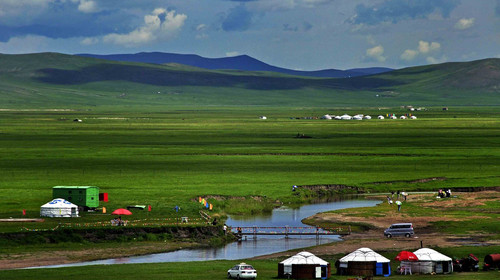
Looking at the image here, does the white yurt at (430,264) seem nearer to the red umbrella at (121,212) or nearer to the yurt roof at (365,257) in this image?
the yurt roof at (365,257)

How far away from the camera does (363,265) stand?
66.4 metres

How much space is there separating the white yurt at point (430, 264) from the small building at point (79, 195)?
135ft

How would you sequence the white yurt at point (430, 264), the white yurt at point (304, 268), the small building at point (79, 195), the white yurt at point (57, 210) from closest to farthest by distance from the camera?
the white yurt at point (304, 268) < the white yurt at point (430, 264) < the white yurt at point (57, 210) < the small building at point (79, 195)

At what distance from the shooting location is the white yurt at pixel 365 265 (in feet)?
217

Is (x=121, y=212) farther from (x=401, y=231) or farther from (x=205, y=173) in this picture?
(x=205, y=173)

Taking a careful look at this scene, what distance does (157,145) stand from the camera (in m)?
200

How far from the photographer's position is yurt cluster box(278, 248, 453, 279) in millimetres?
64938

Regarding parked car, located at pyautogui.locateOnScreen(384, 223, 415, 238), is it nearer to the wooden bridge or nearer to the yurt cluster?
the wooden bridge

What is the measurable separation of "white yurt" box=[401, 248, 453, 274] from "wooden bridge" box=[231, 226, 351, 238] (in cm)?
2407

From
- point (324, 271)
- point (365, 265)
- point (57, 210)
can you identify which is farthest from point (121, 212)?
point (365, 265)

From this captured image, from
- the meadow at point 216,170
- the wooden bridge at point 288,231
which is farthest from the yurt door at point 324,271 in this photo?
the meadow at point 216,170

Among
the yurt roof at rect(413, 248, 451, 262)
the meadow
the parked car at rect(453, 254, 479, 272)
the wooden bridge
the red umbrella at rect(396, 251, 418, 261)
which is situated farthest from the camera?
the meadow

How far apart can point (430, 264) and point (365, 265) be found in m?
4.95

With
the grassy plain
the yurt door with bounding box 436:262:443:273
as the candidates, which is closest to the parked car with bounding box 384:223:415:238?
the grassy plain
